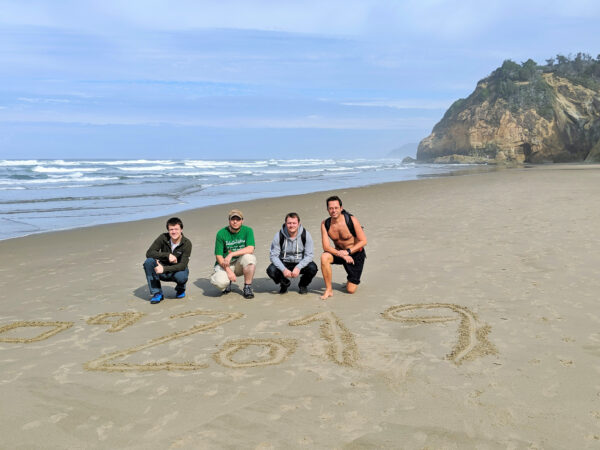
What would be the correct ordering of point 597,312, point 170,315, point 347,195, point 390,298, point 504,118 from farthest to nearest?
point 504,118 → point 347,195 → point 390,298 → point 170,315 → point 597,312

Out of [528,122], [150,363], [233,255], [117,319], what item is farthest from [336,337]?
[528,122]

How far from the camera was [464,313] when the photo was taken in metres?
5.57

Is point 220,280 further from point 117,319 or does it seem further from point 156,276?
point 117,319

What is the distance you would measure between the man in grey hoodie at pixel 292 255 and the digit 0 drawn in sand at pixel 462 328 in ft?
4.34

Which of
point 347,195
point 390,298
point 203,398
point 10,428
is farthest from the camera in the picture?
Answer: point 347,195

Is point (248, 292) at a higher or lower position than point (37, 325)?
lower

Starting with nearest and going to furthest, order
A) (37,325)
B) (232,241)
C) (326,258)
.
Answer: (37,325) < (326,258) < (232,241)

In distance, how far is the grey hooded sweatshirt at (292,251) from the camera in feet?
21.8

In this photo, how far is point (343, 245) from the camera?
6.81m

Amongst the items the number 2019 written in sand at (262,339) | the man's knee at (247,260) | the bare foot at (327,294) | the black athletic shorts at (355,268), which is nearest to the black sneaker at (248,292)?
the man's knee at (247,260)

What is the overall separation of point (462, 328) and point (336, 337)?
1.34 metres

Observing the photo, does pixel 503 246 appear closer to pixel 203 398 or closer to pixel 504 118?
pixel 203 398

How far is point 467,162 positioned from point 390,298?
5860 cm

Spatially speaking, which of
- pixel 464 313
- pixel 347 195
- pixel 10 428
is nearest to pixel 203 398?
pixel 10 428
